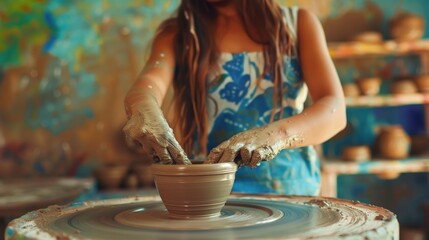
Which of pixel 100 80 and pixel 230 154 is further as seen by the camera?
pixel 100 80

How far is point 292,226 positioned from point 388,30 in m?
4.13

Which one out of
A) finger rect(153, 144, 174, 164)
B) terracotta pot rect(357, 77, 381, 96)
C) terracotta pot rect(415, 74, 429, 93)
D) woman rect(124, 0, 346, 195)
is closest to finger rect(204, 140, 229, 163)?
finger rect(153, 144, 174, 164)

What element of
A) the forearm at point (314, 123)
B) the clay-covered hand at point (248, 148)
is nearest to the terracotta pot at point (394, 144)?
the forearm at point (314, 123)

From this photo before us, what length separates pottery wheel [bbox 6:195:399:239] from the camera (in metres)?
1.21

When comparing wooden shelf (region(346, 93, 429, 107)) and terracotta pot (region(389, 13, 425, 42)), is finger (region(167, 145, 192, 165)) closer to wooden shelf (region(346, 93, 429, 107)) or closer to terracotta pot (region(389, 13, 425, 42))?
wooden shelf (region(346, 93, 429, 107))

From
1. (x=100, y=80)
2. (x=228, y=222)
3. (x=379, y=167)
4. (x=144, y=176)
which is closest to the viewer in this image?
(x=228, y=222)

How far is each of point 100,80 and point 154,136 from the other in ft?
11.8

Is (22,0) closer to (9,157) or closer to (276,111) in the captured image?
(9,157)

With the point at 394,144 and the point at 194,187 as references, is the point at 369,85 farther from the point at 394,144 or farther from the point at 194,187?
the point at 194,187

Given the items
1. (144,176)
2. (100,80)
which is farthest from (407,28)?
(100,80)

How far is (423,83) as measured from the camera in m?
4.58

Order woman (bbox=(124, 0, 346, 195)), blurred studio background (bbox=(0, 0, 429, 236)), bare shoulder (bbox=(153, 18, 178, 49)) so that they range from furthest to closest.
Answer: blurred studio background (bbox=(0, 0, 429, 236))
bare shoulder (bbox=(153, 18, 178, 49))
woman (bbox=(124, 0, 346, 195))

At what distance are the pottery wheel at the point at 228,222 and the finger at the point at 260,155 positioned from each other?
0.13m

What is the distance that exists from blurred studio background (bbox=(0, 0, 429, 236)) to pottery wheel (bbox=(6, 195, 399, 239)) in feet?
11.2
